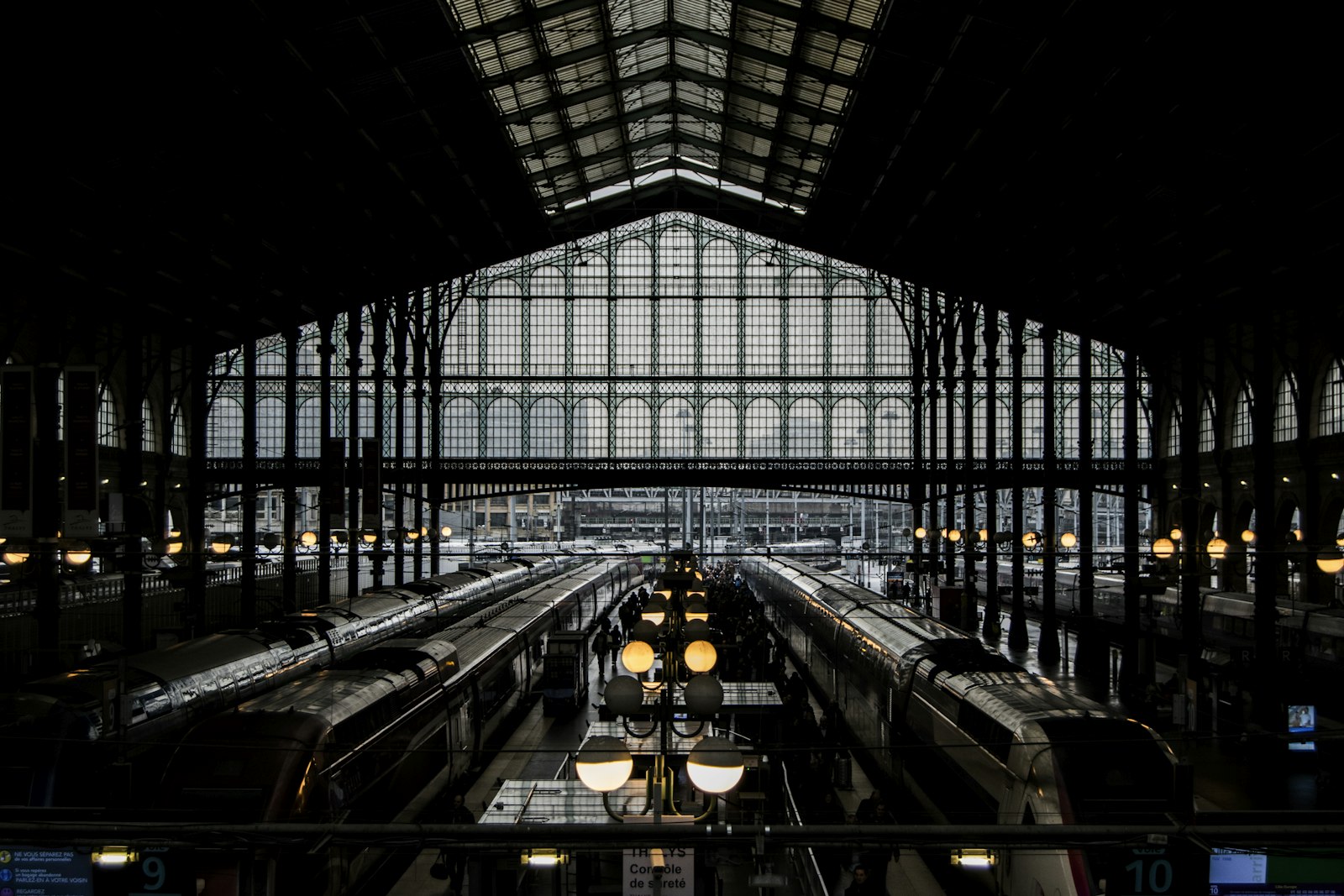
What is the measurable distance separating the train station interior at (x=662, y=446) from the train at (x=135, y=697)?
0.23 feet

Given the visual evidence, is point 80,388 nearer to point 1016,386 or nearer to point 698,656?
point 698,656

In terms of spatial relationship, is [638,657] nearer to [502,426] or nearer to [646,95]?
[646,95]

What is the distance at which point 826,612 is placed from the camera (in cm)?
2505

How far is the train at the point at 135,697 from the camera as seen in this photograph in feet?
38.4

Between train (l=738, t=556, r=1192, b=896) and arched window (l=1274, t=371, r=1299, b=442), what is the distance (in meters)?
27.5

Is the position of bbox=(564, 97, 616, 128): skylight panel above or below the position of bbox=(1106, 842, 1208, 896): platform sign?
above

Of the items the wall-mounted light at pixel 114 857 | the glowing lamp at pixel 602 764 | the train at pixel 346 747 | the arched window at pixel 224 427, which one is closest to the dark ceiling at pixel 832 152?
the arched window at pixel 224 427

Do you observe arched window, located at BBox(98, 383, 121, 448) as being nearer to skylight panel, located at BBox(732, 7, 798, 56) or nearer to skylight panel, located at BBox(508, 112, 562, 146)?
skylight panel, located at BBox(508, 112, 562, 146)

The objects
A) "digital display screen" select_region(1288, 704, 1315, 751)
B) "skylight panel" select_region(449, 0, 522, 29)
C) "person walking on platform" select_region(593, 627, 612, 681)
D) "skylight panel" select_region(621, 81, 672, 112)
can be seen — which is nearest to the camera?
"digital display screen" select_region(1288, 704, 1315, 751)

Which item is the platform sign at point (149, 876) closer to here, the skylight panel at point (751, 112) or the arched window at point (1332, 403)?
the skylight panel at point (751, 112)

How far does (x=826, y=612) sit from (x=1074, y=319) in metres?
26.6

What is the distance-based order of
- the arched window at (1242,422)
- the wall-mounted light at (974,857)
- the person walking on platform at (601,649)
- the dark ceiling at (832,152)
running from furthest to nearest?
the arched window at (1242,422) < the person walking on platform at (601,649) < the dark ceiling at (832,152) < the wall-mounted light at (974,857)

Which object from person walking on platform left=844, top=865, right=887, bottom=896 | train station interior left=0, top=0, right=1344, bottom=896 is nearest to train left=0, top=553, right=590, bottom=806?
train station interior left=0, top=0, right=1344, bottom=896

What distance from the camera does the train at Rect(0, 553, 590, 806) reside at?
38.4 feet
